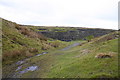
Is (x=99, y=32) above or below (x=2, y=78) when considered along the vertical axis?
above

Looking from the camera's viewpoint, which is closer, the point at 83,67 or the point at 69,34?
the point at 83,67

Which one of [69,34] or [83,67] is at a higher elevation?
[69,34]

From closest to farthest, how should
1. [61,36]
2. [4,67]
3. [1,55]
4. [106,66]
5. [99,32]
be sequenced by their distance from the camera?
[106,66] → [4,67] → [1,55] → [61,36] → [99,32]

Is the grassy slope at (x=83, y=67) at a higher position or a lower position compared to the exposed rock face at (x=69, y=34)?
lower

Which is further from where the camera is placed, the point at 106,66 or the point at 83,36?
the point at 83,36

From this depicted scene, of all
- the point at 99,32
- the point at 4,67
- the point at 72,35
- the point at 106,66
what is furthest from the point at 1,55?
the point at 99,32

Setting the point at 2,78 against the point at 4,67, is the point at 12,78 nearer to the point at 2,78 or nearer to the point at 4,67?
the point at 2,78

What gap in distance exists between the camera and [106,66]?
14.4 m

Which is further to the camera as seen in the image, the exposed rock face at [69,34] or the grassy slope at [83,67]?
the exposed rock face at [69,34]

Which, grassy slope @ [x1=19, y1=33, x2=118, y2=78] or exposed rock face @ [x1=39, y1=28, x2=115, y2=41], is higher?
exposed rock face @ [x1=39, y1=28, x2=115, y2=41]

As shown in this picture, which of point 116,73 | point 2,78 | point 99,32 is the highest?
point 99,32

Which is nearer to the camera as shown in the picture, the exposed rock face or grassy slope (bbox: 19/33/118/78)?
grassy slope (bbox: 19/33/118/78)

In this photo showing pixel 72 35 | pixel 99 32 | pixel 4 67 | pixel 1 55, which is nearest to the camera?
pixel 4 67

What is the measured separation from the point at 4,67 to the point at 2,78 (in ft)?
→ 15.4
